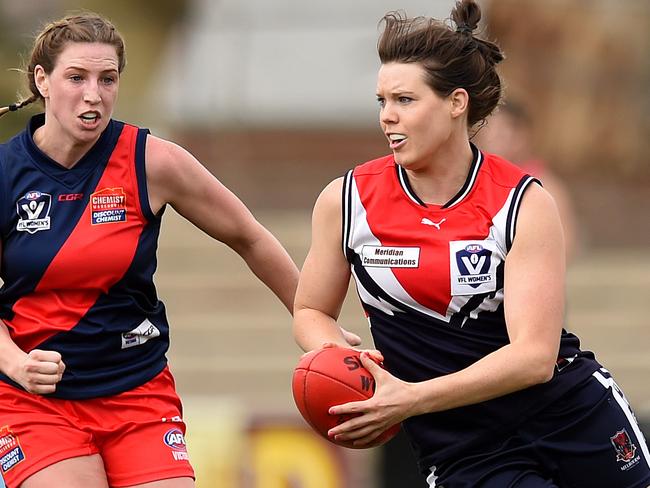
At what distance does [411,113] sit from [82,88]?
3.38 ft

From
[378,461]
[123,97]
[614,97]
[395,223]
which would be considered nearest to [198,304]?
[123,97]

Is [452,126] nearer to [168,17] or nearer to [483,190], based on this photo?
[483,190]

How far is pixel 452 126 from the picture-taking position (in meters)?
4.05

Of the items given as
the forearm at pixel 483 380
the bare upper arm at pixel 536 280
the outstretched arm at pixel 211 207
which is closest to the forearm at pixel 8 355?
the outstretched arm at pixel 211 207

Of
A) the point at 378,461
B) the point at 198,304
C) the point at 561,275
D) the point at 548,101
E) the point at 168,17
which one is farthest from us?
the point at 168,17

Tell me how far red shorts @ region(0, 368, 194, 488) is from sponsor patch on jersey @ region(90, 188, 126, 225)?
553 millimetres

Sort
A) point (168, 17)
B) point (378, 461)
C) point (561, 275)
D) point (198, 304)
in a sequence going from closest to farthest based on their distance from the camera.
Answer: point (561, 275) → point (378, 461) → point (198, 304) → point (168, 17)

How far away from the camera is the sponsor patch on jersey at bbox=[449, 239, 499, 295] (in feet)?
12.9

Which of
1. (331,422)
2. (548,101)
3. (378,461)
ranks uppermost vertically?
(548,101)

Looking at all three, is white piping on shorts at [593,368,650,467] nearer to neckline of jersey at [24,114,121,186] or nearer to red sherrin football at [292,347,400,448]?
red sherrin football at [292,347,400,448]

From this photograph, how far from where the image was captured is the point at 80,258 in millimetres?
4203

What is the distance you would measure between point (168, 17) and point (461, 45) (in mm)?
12204

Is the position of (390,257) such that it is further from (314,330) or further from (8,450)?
(8,450)

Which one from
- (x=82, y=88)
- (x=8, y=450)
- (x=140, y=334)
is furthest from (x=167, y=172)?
(x=8, y=450)
